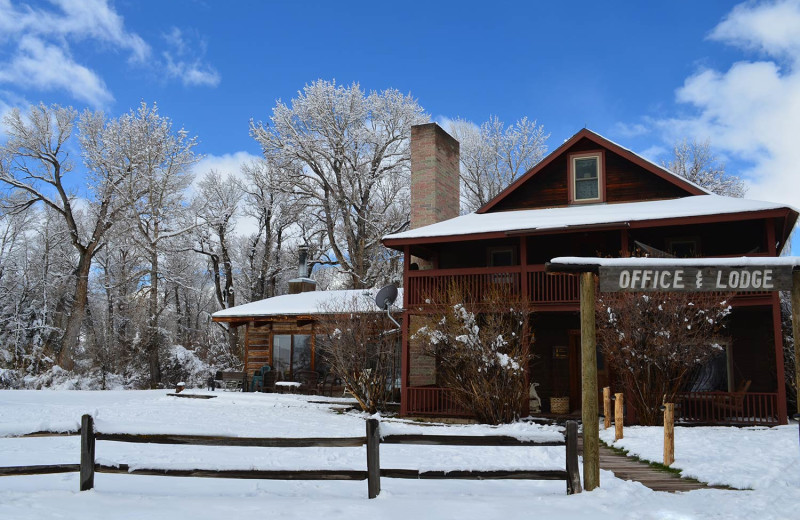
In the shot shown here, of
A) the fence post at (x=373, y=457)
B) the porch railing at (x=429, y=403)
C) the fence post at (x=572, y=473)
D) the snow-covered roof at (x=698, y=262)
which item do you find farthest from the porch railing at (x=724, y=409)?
the fence post at (x=373, y=457)

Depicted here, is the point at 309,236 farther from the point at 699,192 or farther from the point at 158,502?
the point at 158,502

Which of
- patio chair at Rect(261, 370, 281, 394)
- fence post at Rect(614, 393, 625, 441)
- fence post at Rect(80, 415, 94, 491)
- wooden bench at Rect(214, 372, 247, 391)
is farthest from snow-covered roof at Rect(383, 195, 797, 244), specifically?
fence post at Rect(80, 415, 94, 491)

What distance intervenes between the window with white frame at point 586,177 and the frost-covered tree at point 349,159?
616 inches

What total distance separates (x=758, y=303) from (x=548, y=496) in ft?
31.8

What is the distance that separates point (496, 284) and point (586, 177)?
464cm

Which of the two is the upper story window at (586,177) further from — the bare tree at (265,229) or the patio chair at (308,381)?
the bare tree at (265,229)

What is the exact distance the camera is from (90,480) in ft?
25.6

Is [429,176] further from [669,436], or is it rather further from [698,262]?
[698,262]

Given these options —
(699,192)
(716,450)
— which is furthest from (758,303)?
(716,450)

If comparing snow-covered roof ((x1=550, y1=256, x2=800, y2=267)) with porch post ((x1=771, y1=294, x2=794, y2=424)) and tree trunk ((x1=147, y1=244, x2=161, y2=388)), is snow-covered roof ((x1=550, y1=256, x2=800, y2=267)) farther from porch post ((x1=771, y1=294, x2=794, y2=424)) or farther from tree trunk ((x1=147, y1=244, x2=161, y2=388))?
tree trunk ((x1=147, y1=244, x2=161, y2=388))

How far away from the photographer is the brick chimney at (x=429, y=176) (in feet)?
72.5

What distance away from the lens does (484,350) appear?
50.0 ft

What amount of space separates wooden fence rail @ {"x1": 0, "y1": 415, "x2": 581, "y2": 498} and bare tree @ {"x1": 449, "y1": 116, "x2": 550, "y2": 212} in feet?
106

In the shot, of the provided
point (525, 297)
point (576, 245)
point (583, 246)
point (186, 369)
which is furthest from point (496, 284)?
point (186, 369)
